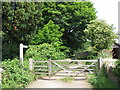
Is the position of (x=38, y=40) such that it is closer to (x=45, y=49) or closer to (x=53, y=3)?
(x=45, y=49)

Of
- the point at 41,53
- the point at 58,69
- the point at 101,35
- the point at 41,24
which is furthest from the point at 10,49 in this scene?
the point at 101,35

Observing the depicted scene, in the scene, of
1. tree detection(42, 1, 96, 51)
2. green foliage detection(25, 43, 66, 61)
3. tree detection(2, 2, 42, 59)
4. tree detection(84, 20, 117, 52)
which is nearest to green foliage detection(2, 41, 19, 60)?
tree detection(2, 2, 42, 59)

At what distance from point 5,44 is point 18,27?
213 cm

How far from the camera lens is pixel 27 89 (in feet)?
18.9

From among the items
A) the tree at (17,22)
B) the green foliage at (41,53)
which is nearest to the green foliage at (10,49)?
the tree at (17,22)

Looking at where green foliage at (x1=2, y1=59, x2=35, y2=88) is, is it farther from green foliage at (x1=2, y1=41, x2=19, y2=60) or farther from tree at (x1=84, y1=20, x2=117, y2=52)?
tree at (x1=84, y1=20, x2=117, y2=52)

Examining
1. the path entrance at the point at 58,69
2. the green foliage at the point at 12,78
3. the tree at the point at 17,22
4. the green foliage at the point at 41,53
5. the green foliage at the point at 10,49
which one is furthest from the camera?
the green foliage at the point at 10,49

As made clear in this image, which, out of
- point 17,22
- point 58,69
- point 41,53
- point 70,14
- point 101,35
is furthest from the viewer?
point 70,14

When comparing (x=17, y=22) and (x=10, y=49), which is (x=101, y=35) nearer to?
(x=17, y=22)

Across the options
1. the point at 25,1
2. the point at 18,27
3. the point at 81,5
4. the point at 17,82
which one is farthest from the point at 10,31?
the point at 81,5

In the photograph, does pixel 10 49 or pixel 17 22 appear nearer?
pixel 17 22

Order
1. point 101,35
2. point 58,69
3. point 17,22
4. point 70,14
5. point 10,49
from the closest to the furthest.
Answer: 1. point 58,69
2. point 17,22
3. point 10,49
4. point 101,35
5. point 70,14

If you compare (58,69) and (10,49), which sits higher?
(10,49)

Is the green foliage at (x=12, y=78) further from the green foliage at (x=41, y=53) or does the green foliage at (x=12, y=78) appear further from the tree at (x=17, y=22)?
the tree at (x=17, y=22)
